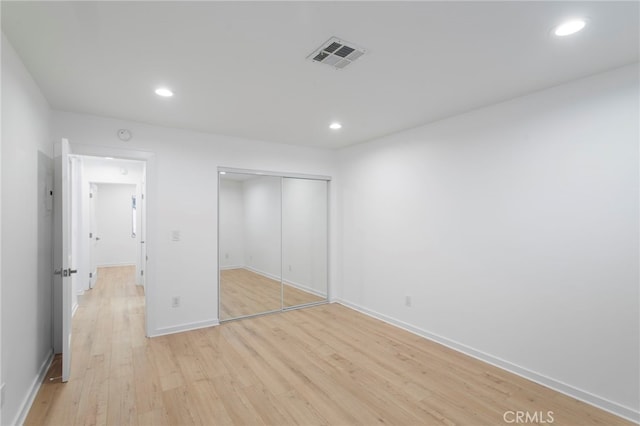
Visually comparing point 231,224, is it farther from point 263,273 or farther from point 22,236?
point 22,236

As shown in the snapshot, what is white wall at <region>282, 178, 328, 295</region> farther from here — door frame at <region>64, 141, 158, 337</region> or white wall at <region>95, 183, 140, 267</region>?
white wall at <region>95, 183, 140, 267</region>

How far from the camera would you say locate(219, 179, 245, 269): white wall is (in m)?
4.36

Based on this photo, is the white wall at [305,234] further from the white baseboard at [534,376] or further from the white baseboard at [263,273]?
the white baseboard at [534,376]

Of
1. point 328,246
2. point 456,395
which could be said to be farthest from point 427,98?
point 328,246

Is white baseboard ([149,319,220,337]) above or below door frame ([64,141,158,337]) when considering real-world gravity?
below

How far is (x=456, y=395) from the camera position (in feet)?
8.34

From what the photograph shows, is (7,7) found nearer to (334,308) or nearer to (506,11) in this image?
(506,11)

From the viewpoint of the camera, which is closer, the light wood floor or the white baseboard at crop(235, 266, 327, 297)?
the light wood floor

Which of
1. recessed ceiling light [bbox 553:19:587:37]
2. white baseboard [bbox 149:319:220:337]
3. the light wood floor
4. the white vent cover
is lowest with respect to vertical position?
the light wood floor

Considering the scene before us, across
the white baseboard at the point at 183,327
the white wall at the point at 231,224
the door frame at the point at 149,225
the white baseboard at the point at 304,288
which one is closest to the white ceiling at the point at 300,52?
the door frame at the point at 149,225

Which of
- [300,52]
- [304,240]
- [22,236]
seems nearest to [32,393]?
[22,236]

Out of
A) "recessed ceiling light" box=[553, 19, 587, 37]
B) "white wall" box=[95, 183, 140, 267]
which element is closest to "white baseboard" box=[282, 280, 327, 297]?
"recessed ceiling light" box=[553, 19, 587, 37]

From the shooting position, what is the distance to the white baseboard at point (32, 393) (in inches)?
84.4

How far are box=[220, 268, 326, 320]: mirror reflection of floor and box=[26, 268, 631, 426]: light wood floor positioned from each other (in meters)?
0.46
